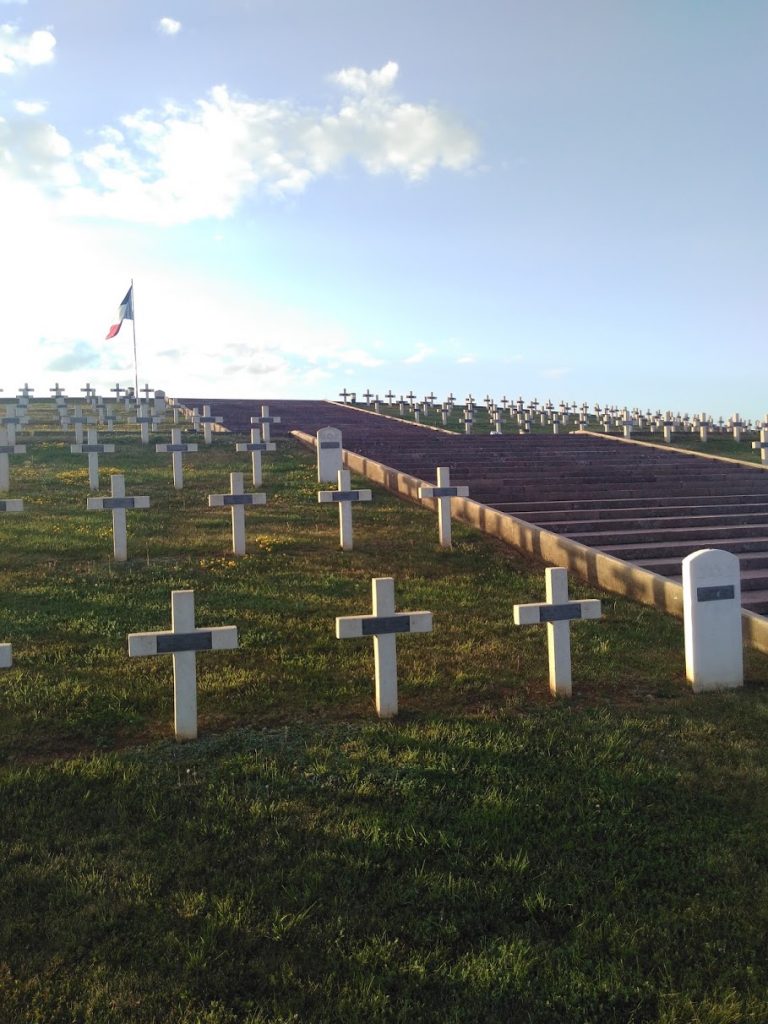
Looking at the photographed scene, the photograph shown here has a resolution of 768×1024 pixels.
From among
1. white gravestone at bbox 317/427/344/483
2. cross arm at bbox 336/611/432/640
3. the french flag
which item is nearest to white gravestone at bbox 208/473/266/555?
cross arm at bbox 336/611/432/640

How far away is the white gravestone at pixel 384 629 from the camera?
19.3ft

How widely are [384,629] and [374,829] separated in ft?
6.35

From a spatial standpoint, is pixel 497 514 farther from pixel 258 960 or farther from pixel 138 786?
pixel 258 960

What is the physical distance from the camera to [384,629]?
597 centimetres

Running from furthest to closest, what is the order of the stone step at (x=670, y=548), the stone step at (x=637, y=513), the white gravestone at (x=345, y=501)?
the stone step at (x=637, y=513) < the white gravestone at (x=345, y=501) < the stone step at (x=670, y=548)

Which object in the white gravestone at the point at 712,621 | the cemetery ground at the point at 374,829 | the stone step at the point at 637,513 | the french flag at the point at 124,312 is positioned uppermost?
the french flag at the point at 124,312

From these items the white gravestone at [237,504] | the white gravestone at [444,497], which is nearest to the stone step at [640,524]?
the white gravestone at [444,497]

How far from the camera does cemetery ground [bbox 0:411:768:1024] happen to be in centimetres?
319

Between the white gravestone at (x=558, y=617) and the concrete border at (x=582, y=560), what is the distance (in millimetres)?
2645

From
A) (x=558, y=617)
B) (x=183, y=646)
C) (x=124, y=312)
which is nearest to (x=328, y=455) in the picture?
(x=558, y=617)

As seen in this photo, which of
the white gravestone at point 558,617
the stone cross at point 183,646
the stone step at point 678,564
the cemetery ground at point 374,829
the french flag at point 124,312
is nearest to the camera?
the cemetery ground at point 374,829

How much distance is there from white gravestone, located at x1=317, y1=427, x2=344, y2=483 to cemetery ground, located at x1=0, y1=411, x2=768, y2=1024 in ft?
28.3

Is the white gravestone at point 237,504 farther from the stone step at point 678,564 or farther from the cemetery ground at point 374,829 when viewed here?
the stone step at point 678,564

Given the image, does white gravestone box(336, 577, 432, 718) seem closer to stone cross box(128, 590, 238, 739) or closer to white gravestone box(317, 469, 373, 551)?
stone cross box(128, 590, 238, 739)
